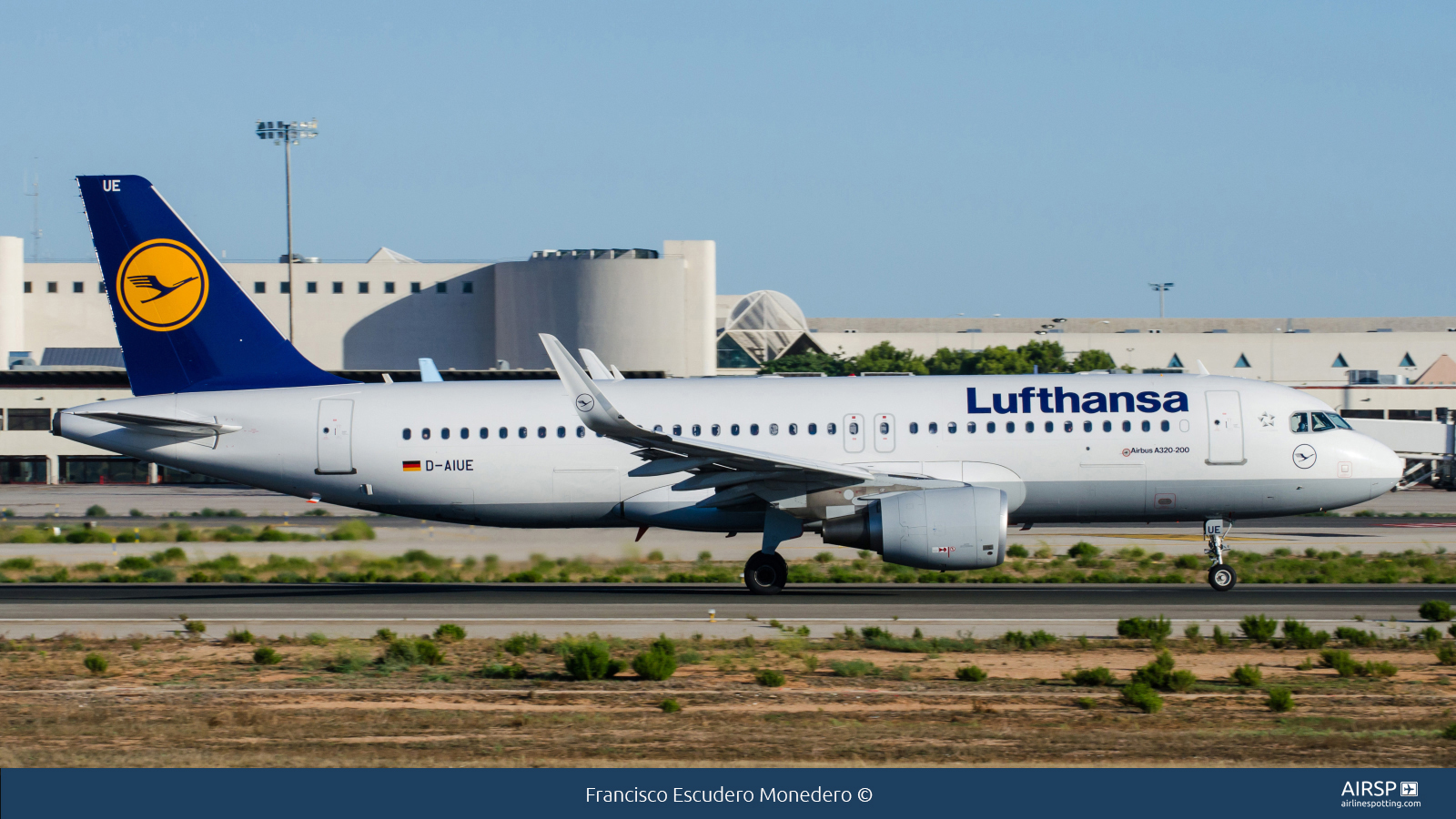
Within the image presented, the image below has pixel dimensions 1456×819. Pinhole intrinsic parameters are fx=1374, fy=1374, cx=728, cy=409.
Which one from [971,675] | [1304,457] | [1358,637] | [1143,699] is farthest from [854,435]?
[1143,699]

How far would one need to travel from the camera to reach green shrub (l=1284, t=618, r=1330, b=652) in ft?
63.7

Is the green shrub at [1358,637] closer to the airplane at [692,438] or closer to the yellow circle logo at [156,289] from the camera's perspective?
the airplane at [692,438]

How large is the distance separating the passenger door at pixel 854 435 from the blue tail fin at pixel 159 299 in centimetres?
1137

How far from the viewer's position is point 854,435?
25.7 m

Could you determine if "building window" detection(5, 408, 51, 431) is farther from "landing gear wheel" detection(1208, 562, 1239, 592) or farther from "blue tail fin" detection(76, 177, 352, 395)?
"landing gear wheel" detection(1208, 562, 1239, 592)

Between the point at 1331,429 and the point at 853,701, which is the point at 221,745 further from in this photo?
the point at 1331,429

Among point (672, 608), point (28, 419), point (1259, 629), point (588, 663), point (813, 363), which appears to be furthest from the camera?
point (813, 363)

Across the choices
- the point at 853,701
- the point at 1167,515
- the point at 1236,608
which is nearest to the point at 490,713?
the point at 853,701

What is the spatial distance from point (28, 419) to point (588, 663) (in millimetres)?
69751

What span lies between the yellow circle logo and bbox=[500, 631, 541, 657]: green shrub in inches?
446

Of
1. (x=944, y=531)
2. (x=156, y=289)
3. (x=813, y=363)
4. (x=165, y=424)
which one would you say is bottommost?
(x=944, y=531)

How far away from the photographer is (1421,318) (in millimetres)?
140500

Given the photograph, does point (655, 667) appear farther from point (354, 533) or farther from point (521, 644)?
point (354, 533)

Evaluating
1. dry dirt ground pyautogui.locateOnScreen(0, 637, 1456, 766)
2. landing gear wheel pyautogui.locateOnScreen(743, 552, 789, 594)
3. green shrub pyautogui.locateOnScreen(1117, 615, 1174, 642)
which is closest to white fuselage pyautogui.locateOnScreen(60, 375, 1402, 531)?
landing gear wheel pyautogui.locateOnScreen(743, 552, 789, 594)
